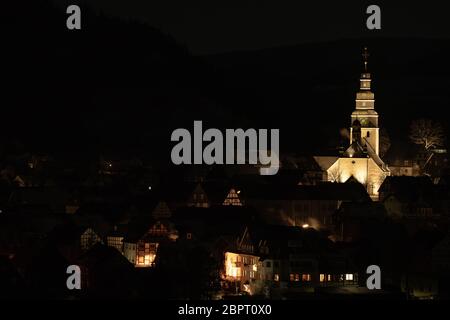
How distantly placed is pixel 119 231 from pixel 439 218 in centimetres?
1836

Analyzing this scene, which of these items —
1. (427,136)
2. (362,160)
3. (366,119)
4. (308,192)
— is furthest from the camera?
(427,136)

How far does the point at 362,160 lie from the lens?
95.4 m

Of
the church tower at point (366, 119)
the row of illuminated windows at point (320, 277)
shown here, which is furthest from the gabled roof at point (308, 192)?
the row of illuminated windows at point (320, 277)

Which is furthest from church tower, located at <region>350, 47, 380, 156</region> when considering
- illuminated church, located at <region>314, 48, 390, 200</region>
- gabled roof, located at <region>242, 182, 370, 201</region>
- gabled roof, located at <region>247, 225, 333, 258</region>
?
gabled roof, located at <region>247, 225, 333, 258</region>

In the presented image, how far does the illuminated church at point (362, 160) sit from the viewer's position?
94750mm

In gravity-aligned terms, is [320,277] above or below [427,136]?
below

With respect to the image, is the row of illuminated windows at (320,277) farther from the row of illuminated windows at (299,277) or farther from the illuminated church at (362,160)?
the illuminated church at (362,160)

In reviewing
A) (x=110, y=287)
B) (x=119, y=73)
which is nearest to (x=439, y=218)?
(x=110, y=287)

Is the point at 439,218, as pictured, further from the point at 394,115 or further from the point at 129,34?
the point at 129,34

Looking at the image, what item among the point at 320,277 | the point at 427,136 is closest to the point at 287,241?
the point at 320,277

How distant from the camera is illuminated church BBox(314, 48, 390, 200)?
94.8m

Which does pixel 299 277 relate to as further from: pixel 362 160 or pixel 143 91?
pixel 143 91

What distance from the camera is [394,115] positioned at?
554 ft

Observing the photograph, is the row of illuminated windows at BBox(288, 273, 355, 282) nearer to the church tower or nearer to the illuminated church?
the illuminated church
